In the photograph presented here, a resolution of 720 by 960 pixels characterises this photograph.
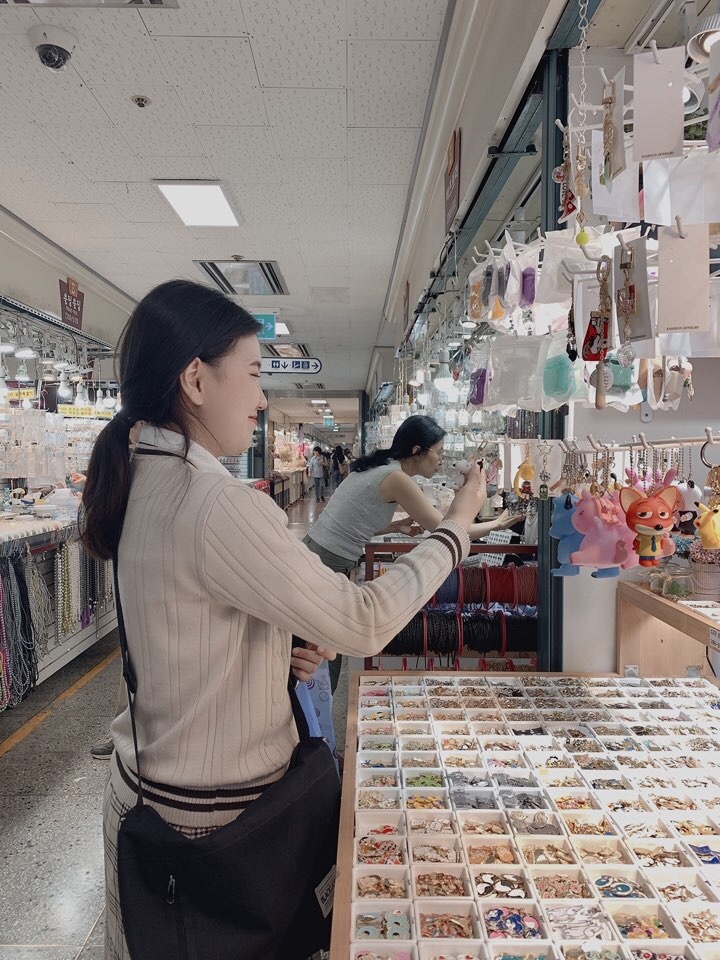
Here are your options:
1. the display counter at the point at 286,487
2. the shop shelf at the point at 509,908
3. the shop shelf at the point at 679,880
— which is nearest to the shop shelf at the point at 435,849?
the shop shelf at the point at 509,908

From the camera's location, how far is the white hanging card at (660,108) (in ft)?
3.25

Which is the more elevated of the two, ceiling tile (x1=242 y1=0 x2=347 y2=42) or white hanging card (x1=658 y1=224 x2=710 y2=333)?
ceiling tile (x1=242 y1=0 x2=347 y2=42)

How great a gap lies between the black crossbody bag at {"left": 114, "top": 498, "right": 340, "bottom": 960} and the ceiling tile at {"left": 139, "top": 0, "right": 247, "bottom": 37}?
9.41 ft

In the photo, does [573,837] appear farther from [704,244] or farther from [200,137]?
[200,137]

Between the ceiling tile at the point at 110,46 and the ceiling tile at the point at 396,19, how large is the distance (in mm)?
990

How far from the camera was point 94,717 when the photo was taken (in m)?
3.93

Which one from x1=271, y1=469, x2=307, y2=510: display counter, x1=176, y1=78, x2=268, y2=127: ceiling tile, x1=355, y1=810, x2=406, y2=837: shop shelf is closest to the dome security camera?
x1=176, y1=78, x2=268, y2=127: ceiling tile

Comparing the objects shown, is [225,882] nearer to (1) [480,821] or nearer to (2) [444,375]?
(1) [480,821]

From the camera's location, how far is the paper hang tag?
113cm

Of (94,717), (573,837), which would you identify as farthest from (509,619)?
(94,717)

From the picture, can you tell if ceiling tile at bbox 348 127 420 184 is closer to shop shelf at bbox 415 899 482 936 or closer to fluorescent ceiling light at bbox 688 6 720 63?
fluorescent ceiling light at bbox 688 6 720 63

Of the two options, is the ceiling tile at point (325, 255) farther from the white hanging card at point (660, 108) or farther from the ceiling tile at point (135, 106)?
the white hanging card at point (660, 108)

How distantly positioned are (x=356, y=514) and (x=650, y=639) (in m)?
1.29

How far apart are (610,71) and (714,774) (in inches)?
77.1
